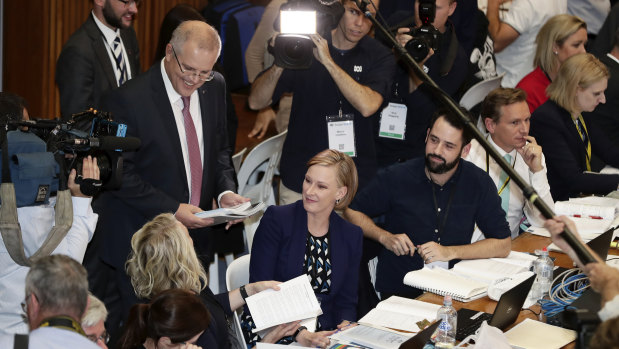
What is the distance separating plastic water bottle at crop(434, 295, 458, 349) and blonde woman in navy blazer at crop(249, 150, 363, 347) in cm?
66

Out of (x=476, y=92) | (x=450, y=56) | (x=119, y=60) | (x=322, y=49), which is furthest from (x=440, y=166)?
(x=119, y=60)

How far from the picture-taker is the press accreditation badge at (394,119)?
16.6 feet

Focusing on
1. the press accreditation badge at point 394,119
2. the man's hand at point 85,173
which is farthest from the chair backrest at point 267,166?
the man's hand at point 85,173

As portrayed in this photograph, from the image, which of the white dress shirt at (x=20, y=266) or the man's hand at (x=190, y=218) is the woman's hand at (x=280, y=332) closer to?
the man's hand at (x=190, y=218)

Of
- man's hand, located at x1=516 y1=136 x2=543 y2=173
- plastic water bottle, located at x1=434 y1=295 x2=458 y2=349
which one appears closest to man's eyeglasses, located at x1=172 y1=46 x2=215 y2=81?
plastic water bottle, located at x1=434 y1=295 x2=458 y2=349

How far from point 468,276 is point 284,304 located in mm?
995

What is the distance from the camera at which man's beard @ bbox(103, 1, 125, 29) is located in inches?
169

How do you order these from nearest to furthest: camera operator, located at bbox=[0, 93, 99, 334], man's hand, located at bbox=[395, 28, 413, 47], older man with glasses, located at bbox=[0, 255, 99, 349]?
older man with glasses, located at bbox=[0, 255, 99, 349]
camera operator, located at bbox=[0, 93, 99, 334]
man's hand, located at bbox=[395, 28, 413, 47]

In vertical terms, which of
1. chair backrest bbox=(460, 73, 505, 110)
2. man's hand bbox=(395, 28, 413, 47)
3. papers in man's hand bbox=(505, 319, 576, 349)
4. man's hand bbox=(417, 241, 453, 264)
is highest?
man's hand bbox=(395, 28, 413, 47)

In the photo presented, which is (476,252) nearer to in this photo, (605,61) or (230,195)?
(230,195)

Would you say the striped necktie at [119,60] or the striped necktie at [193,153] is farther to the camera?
the striped necktie at [119,60]

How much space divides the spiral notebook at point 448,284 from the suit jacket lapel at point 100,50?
195 centimetres

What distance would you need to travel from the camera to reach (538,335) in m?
3.17

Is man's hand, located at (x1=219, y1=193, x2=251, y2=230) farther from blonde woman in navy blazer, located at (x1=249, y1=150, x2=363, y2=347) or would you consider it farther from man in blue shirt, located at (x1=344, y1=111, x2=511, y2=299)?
man in blue shirt, located at (x1=344, y1=111, x2=511, y2=299)
